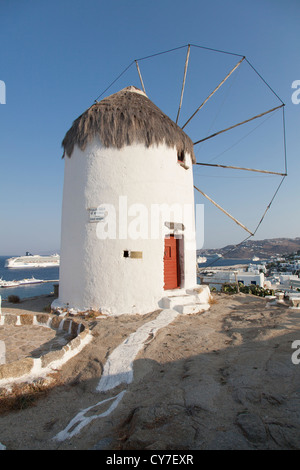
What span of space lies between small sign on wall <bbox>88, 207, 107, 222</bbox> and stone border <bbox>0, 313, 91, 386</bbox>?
283cm

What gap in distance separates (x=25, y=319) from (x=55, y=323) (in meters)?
0.98

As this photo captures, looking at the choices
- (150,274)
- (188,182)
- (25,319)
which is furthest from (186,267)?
(25,319)

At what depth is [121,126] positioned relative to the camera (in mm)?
7543

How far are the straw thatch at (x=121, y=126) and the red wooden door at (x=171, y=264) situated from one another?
3192mm

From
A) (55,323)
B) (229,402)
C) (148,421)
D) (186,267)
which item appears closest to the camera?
(148,421)

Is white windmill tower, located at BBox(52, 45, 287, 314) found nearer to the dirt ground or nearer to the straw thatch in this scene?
the straw thatch

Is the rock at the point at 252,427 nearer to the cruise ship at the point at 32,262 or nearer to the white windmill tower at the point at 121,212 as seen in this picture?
the white windmill tower at the point at 121,212

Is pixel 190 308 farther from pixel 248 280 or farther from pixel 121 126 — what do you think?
pixel 248 280

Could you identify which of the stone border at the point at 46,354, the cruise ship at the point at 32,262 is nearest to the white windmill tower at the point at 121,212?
the stone border at the point at 46,354

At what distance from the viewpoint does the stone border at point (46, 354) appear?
3.80 m

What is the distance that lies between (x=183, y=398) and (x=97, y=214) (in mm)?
5495
